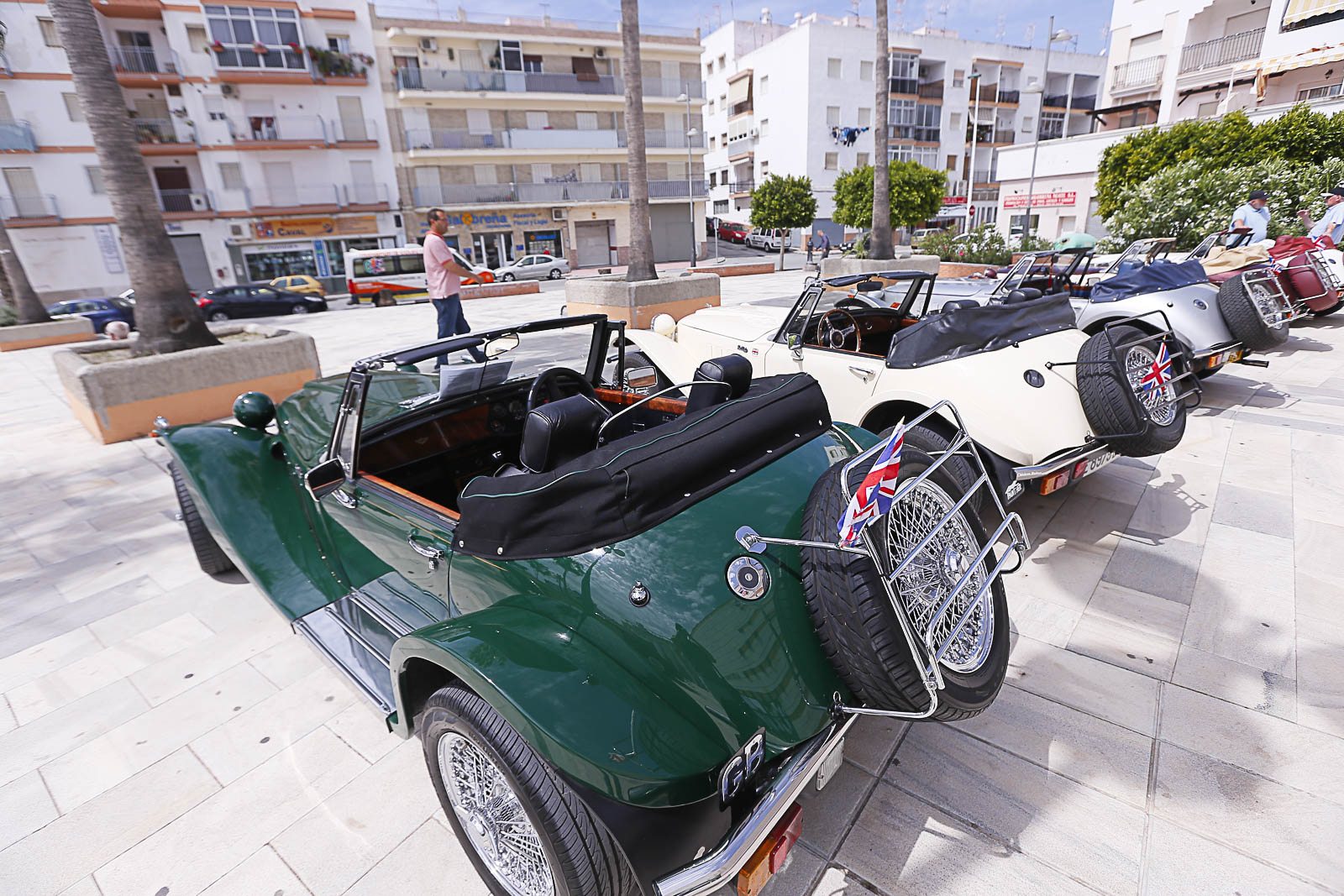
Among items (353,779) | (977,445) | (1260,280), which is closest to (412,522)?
(353,779)

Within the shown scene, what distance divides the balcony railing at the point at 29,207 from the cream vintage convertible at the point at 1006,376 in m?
35.9

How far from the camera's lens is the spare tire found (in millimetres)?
1767

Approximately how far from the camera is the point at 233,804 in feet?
8.11

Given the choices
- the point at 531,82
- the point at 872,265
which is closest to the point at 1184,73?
the point at 872,265

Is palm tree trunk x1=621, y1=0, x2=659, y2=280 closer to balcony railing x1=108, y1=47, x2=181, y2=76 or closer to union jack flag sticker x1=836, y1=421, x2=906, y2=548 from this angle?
union jack flag sticker x1=836, y1=421, x2=906, y2=548

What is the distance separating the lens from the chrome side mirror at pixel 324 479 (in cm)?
281

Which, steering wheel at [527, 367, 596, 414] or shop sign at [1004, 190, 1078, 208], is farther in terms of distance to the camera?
shop sign at [1004, 190, 1078, 208]

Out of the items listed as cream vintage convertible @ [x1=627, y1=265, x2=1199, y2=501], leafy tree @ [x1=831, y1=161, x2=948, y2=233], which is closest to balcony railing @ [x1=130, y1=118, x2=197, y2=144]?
leafy tree @ [x1=831, y1=161, x2=948, y2=233]

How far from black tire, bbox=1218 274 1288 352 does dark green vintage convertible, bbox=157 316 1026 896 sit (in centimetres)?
492

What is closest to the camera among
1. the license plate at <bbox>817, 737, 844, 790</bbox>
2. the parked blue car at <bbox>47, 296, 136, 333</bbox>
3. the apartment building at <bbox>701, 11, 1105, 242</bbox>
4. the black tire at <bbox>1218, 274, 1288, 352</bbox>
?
the license plate at <bbox>817, 737, 844, 790</bbox>

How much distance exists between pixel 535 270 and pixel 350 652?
28.6 m

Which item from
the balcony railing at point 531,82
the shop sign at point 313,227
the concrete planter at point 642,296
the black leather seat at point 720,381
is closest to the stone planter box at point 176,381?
the concrete planter at point 642,296

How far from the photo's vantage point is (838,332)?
516 centimetres

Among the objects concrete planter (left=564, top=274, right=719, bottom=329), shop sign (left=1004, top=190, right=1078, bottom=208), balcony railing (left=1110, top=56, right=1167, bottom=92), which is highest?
balcony railing (left=1110, top=56, right=1167, bottom=92)
